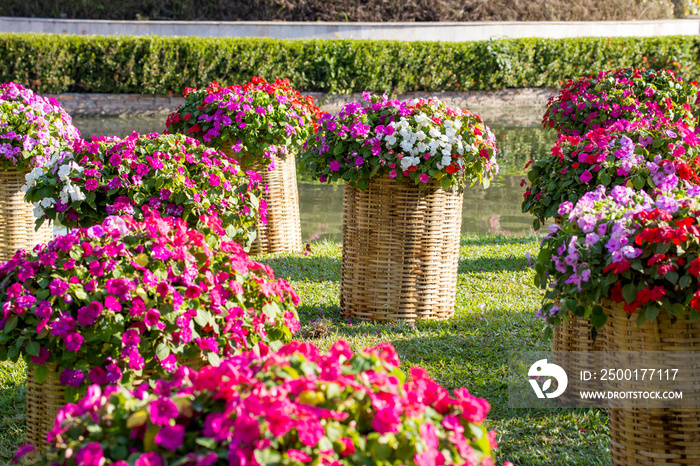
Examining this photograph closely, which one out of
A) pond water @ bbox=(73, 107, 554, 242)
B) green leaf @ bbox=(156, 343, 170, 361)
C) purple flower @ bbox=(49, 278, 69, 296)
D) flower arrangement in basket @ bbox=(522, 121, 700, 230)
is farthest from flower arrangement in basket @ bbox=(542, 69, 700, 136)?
purple flower @ bbox=(49, 278, 69, 296)

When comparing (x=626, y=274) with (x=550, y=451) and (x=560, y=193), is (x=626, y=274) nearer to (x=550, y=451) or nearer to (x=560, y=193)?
(x=550, y=451)

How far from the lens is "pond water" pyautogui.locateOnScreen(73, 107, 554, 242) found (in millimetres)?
7266

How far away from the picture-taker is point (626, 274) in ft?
7.39

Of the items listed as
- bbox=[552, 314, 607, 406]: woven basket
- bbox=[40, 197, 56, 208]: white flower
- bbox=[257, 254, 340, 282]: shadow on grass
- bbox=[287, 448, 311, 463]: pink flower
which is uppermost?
bbox=[287, 448, 311, 463]: pink flower

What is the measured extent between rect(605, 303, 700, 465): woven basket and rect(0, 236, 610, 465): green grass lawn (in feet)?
1.29

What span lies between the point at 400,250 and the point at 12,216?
9.04 ft

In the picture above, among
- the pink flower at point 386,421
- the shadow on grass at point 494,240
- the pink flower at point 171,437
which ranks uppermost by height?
the pink flower at point 386,421

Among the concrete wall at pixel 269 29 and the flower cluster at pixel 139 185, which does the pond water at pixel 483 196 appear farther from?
the concrete wall at pixel 269 29

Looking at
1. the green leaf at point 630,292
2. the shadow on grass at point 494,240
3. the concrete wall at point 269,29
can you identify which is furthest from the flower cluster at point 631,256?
the concrete wall at point 269,29

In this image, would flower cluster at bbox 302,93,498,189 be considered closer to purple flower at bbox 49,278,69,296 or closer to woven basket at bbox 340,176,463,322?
woven basket at bbox 340,176,463,322

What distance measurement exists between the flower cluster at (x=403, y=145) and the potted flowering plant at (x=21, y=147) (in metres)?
1.84

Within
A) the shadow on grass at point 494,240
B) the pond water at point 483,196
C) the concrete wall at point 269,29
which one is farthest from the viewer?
the concrete wall at point 269,29

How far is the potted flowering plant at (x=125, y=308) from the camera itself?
2.13 metres
